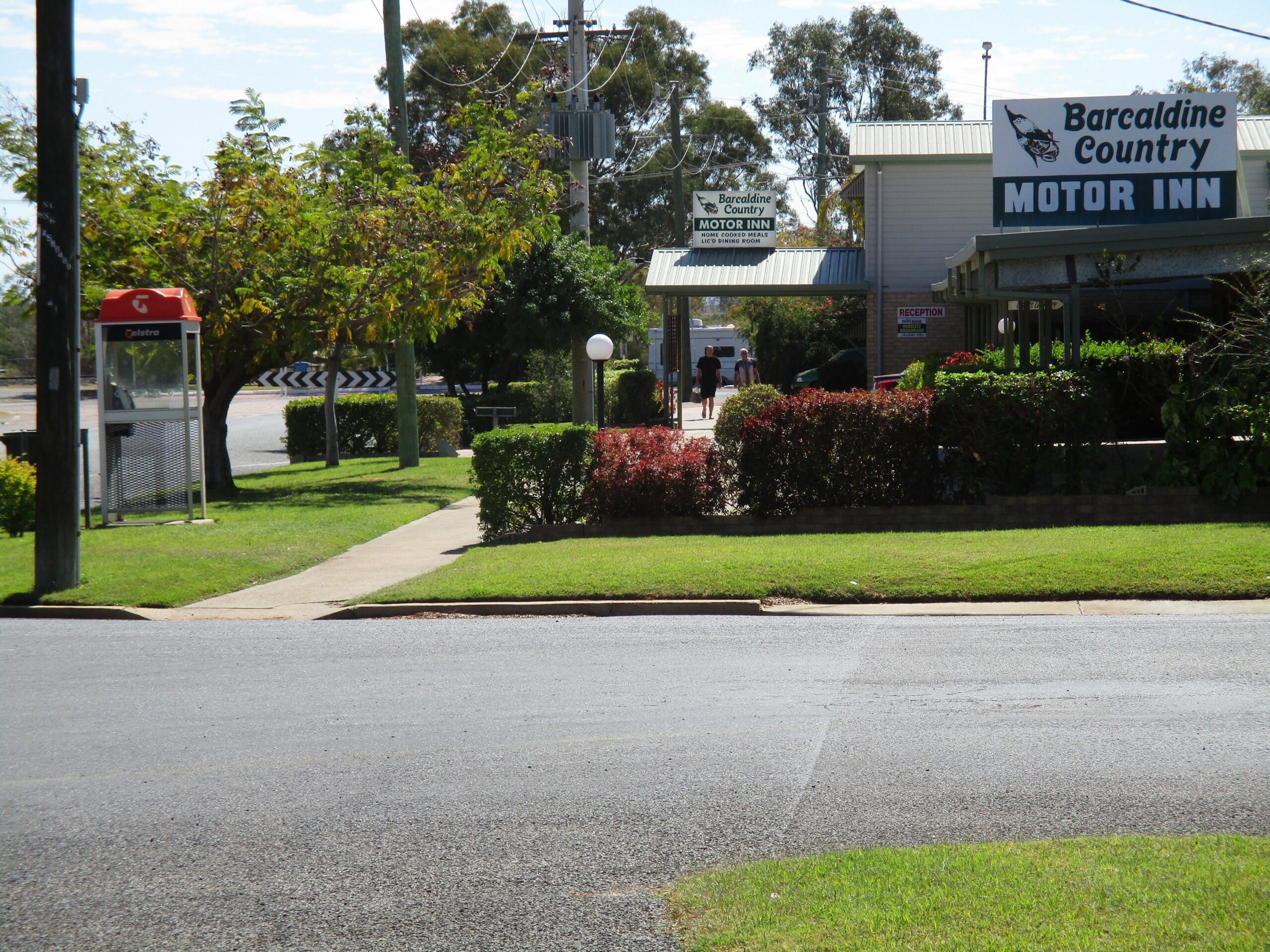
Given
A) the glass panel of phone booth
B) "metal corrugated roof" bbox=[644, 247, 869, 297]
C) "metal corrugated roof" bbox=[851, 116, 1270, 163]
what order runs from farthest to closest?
"metal corrugated roof" bbox=[644, 247, 869, 297] < "metal corrugated roof" bbox=[851, 116, 1270, 163] < the glass panel of phone booth

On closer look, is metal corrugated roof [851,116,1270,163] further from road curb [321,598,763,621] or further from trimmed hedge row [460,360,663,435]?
road curb [321,598,763,621]

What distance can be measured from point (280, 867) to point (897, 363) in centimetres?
2523

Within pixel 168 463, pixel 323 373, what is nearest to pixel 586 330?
pixel 323 373

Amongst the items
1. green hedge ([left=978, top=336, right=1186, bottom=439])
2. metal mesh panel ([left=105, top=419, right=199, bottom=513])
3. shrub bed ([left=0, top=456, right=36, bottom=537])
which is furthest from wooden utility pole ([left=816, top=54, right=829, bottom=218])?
shrub bed ([left=0, top=456, right=36, bottom=537])

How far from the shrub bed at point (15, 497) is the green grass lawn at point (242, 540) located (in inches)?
21.6

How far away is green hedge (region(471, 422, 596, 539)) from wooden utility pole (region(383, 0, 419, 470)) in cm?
750

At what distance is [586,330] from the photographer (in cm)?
2706

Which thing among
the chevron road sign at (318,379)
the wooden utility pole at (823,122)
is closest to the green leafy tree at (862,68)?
the wooden utility pole at (823,122)

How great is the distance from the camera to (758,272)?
29750 mm

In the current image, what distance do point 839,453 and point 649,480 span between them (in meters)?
2.12

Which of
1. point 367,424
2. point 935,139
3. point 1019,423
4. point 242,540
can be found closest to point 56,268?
point 242,540

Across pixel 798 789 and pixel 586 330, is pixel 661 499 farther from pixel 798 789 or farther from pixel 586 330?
pixel 586 330

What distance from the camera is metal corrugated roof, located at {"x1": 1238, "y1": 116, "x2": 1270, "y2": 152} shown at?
2680cm

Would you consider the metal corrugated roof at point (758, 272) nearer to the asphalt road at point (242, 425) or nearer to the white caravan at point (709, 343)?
the asphalt road at point (242, 425)
